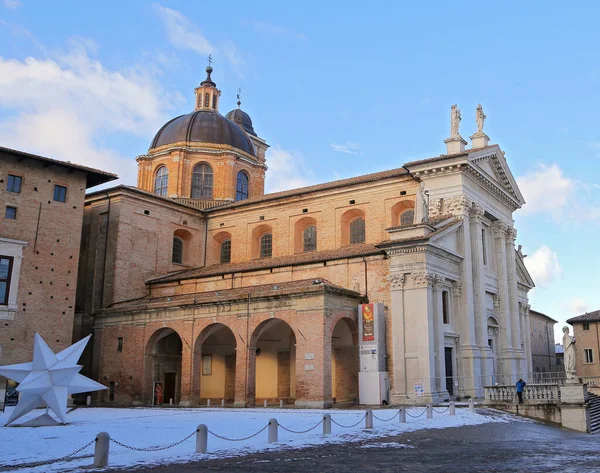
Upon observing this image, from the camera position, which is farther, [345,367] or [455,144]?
[455,144]

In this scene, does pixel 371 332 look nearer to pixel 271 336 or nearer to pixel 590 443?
pixel 271 336

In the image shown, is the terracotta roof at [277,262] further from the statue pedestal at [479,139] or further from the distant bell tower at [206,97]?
the distant bell tower at [206,97]

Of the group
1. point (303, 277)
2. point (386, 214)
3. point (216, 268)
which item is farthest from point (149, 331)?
point (386, 214)

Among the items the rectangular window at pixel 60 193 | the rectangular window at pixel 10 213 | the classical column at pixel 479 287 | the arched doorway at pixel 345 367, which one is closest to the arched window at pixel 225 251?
the rectangular window at pixel 60 193

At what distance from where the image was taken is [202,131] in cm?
4128

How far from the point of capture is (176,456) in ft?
36.8

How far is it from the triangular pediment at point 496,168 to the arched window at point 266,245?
458 inches

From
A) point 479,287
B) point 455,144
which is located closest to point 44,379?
point 479,287

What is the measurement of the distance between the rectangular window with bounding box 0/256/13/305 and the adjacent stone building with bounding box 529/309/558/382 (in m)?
35.0

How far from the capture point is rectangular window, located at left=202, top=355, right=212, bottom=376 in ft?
104

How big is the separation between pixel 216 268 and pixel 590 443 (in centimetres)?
2183

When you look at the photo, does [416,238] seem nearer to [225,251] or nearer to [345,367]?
[345,367]

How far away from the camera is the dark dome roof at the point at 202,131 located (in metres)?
41.2

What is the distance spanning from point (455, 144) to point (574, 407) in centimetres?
1324
